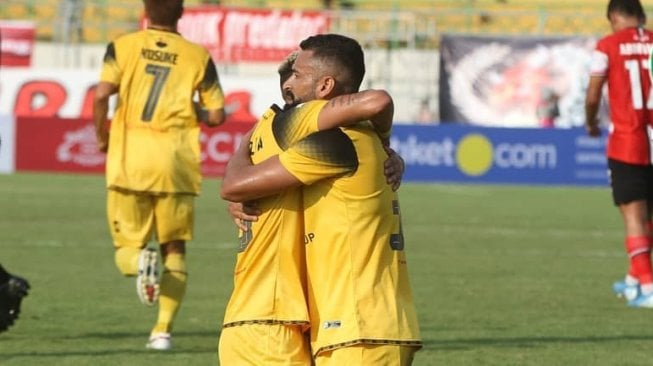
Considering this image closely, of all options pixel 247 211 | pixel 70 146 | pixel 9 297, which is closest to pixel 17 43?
pixel 70 146

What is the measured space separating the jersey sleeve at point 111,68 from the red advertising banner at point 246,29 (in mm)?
25195

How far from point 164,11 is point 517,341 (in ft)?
10.3

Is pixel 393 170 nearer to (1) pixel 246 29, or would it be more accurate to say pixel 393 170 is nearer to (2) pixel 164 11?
(2) pixel 164 11

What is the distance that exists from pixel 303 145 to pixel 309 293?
57 centimetres

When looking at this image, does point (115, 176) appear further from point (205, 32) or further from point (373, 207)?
point (205, 32)

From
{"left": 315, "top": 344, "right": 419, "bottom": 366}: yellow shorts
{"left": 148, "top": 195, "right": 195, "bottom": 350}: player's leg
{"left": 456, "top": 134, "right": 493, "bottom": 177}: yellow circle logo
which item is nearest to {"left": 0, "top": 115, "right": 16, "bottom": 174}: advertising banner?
{"left": 456, "top": 134, "right": 493, "bottom": 177}: yellow circle logo

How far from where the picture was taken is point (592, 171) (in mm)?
27859

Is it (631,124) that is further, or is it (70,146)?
(70,146)

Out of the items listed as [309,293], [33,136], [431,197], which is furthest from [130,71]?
[33,136]

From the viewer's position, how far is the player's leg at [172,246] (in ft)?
32.6

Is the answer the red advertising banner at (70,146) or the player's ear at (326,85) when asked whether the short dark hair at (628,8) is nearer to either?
the player's ear at (326,85)

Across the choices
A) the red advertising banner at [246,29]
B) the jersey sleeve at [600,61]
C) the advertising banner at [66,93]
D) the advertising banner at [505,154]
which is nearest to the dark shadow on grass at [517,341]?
the jersey sleeve at [600,61]

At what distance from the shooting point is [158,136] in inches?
396

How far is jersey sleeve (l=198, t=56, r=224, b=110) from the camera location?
33.0ft
